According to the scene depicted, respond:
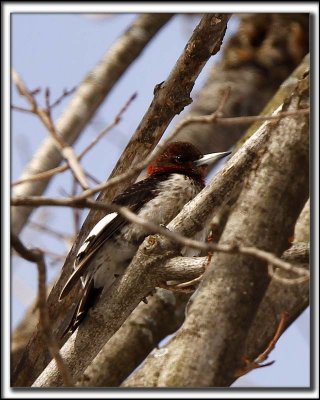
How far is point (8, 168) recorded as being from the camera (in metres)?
3.14

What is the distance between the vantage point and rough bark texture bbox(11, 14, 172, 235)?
4453mm

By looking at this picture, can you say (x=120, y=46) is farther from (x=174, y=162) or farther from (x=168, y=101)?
(x=168, y=101)

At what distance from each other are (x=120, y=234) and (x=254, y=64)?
3329 millimetres

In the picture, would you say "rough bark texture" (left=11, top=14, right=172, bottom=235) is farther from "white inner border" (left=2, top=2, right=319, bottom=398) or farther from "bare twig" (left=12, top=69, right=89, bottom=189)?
"bare twig" (left=12, top=69, right=89, bottom=189)

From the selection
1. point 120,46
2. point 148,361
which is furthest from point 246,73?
point 148,361

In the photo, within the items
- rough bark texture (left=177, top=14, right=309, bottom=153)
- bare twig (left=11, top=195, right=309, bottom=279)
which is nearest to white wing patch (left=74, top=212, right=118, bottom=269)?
bare twig (left=11, top=195, right=309, bottom=279)

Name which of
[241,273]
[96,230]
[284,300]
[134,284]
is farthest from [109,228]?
[284,300]

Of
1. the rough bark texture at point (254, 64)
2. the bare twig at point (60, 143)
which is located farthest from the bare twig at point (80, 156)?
the rough bark texture at point (254, 64)

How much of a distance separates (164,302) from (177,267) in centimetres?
146

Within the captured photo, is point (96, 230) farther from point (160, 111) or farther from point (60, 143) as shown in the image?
point (60, 143)

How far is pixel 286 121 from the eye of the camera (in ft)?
11.4

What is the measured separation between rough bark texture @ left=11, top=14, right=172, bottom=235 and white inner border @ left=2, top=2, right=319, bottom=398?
3.93 ft

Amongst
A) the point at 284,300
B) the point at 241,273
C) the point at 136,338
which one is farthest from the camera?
the point at 136,338

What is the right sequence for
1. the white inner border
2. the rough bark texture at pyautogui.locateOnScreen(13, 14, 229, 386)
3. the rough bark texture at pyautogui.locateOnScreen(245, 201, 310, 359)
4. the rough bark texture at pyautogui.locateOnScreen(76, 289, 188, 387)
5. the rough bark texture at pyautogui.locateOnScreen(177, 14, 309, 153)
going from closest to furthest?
the white inner border → the rough bark texture at pyautogui.locateOnScreen(245, 201, 310, 359) → the rough bark texture at pyautogui.locateOnScreen(13, 14, 229, 386) → the rough bark texture at pyautogui.locateOnScreen(76, 289, 188, 387) → the rough bark texture at pyautogui.locateOnScreen(177, 14, 309, 153)
